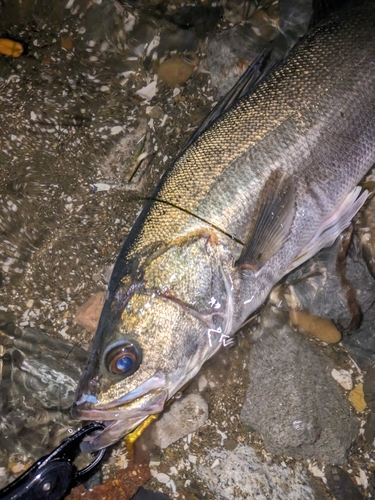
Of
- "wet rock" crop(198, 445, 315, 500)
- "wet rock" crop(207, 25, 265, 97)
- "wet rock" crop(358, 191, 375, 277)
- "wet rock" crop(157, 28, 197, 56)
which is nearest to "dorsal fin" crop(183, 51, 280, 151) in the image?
"wet rock" crop(207, 25, 265, 97)

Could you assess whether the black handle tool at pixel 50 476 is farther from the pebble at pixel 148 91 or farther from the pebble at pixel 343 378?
the pebble at pixel 148 91

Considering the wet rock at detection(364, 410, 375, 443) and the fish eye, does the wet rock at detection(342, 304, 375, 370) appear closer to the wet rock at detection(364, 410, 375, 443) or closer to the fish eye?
the wet rock at detection(364, 410, 375, 443)

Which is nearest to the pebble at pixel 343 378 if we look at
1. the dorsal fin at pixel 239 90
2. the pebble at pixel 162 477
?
the pebble at pixel 162 477

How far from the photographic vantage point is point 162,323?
2.25m

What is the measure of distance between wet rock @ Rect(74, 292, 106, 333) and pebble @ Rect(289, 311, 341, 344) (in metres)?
1.56

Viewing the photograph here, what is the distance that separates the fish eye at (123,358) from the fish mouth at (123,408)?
0.12m

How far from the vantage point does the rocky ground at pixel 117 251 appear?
3.03 meters

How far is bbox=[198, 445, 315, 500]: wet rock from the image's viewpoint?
292cm

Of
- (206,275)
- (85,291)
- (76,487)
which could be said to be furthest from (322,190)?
(76,487)

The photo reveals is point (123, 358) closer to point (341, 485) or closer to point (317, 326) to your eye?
point (317, 326)

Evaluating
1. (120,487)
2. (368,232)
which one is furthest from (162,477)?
(368,232)

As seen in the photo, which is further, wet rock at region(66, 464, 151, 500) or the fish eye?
wet rock at region(66, 464, 151, 500)

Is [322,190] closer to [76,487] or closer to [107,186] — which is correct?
[107,186]

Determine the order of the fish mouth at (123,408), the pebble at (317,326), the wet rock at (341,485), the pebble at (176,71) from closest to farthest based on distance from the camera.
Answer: the fish mouth at (123,408) < the wet rock at (341,485) < the pebble at (317,326) < the pebble at (176,71)
